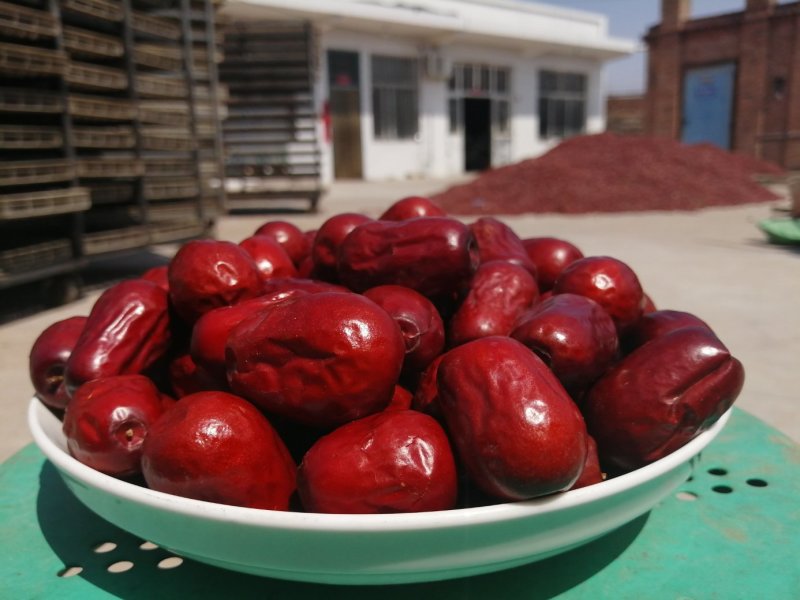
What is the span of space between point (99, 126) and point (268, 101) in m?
5.75

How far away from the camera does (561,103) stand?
792 inches

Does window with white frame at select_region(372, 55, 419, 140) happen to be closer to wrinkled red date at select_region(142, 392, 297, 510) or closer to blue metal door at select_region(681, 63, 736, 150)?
blue metal door at select_region(681, 63, 736, 150)

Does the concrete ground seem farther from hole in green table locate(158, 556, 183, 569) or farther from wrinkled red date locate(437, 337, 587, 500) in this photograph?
wrinkled red date locate(437, 337, 587, 500)

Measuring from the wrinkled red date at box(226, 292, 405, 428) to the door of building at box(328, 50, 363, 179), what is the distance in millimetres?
14736

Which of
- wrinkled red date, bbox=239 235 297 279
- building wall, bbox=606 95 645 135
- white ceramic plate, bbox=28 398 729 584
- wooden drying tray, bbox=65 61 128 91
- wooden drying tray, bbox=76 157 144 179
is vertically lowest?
white ceramic plate, bbox=28 398 729 584

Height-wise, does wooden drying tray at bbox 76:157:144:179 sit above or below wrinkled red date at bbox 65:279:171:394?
above

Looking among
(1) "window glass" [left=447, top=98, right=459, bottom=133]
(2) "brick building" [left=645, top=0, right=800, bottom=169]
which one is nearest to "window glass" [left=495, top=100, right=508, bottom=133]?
(1) "window glass" [left=447, top=98, right=459, bottom=133]

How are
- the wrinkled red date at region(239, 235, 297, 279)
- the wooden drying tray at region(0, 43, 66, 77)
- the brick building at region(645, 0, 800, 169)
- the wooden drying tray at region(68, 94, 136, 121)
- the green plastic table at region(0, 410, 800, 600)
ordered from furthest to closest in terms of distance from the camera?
the brick building at region(645, 0, 800, 169)
the wooden drying tray at region(68, 94, 136, 121)
the wooden drying tray at region(0, 43, 66, 77)
the wrinkled red date at region(239, 235, 297, 279)
the green plastic table at region(0, 410, 800, 600)

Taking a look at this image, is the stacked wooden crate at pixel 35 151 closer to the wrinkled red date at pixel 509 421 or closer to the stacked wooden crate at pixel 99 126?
the stacked wooden crate at pixel 99 126

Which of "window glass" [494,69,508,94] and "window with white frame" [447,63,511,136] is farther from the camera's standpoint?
"window glass" [494,69,508,94]

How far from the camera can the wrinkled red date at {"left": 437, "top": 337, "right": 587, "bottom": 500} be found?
86cm

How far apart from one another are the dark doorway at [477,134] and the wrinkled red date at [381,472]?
60.2 feet

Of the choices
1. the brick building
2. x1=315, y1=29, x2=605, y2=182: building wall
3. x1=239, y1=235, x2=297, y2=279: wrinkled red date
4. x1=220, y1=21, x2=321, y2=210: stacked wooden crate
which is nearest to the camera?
x1=239, y1=235, x2=297, y2=279: wrinkled red date

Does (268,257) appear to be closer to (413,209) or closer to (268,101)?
(413,209)
